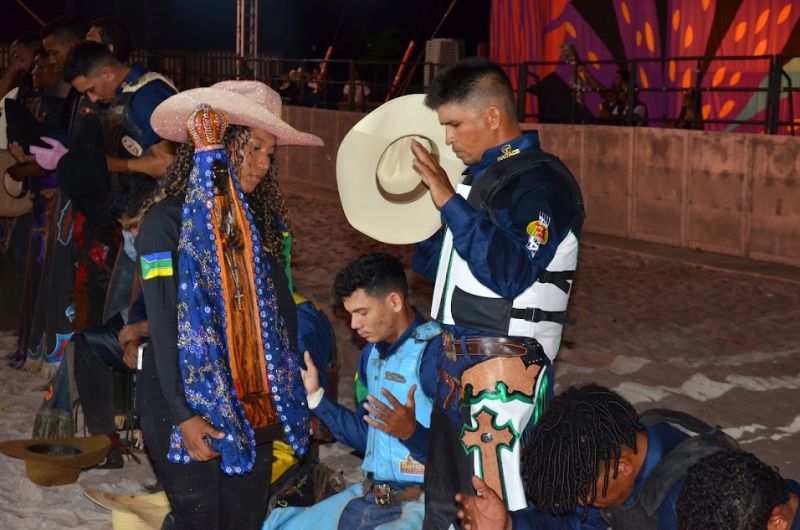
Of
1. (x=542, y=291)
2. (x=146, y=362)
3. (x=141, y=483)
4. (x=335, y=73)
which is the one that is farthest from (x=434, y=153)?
(x=335, y=73)

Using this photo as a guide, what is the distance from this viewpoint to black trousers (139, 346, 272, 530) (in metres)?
3.45

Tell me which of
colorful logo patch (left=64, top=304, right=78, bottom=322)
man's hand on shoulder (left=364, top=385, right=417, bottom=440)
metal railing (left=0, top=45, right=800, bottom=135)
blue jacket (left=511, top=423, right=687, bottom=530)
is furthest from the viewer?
metal railing (left=0, top=45, right=800, bottom=135)

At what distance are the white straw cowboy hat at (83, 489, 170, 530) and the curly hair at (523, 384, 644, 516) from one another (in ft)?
6.82

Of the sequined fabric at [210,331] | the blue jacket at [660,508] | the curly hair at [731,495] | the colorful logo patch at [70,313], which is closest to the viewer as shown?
the curly hair at [731,495]

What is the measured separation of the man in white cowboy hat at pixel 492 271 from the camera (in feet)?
11.2

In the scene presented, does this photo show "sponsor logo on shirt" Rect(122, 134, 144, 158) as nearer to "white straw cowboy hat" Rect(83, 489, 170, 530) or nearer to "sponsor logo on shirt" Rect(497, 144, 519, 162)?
"white straw cowboy hat" Rect(83, 489, 170, 530)

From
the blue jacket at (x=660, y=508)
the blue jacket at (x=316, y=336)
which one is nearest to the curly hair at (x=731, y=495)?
the blue jacket at (x=660, y=508)

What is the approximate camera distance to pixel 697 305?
31.7ft

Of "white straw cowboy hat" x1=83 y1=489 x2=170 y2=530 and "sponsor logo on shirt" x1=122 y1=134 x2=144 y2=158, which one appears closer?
"white straw cowboy hat" x1=83 y1=489 x2=170 y2=530

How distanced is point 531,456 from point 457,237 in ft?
2.20

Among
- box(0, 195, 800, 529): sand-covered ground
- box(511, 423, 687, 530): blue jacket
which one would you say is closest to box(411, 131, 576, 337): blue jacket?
box(511, 423, 687, 530): blue jacket

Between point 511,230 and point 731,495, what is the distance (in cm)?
107

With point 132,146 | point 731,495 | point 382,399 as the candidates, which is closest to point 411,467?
point 382,399

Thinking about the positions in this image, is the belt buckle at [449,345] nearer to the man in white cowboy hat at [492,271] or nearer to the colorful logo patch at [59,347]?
the man in white cowboy hat at [492,271]
